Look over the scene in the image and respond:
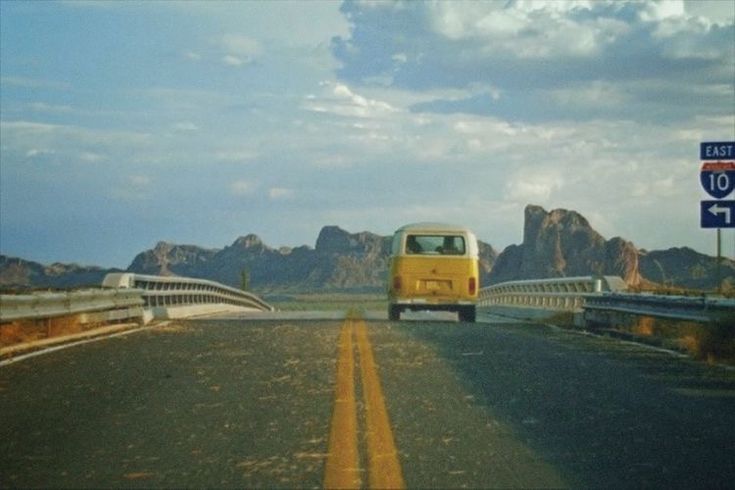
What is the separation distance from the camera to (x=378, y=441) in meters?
7.27

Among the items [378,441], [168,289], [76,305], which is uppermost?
[168,289]

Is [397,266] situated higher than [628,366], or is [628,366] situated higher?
[397,266]

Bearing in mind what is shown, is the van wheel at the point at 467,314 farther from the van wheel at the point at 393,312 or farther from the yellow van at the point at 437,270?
the van wheel at the point at 393,312

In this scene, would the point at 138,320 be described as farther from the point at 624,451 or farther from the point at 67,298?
the point at 624,451

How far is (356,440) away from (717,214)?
10.0 metres

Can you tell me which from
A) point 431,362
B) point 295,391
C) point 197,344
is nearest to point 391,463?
point 295,391

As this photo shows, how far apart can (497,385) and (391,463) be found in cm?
418

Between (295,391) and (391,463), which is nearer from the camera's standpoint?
(391,463)

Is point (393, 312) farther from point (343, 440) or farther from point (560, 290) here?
point (343, 440)

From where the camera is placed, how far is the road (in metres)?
6.38

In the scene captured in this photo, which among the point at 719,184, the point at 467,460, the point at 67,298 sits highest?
the point at 719,184

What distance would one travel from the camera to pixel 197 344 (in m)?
15.7

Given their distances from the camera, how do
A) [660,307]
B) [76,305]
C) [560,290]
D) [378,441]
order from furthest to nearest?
[560,290] → [76,305] → [660,307] → [378,441]

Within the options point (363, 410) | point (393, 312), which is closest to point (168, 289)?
point (393, 312)
